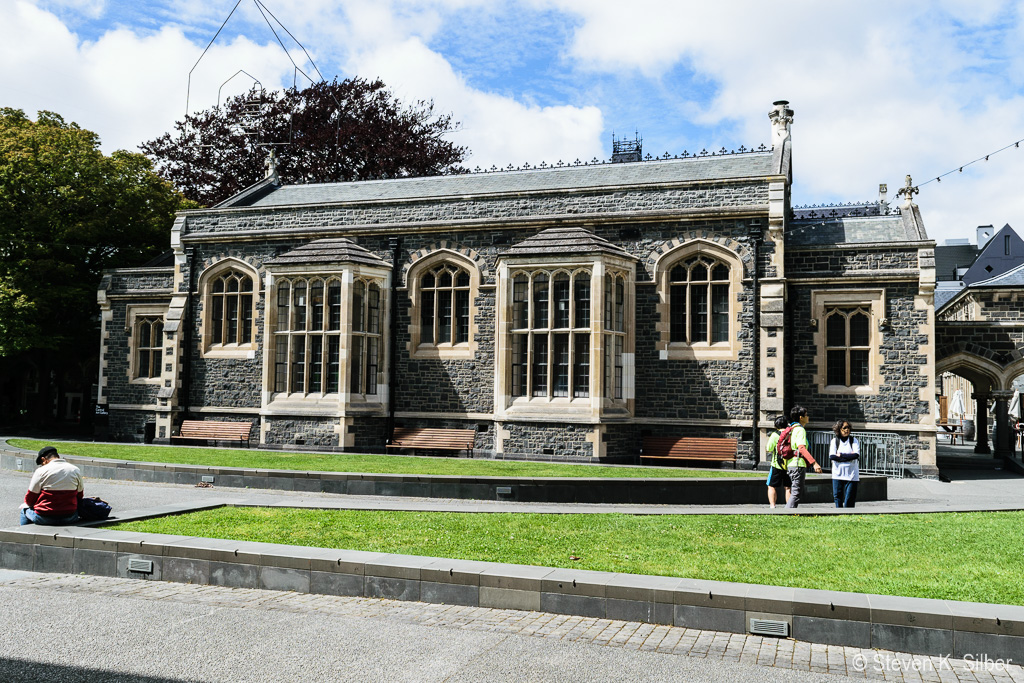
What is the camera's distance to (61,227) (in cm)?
2886

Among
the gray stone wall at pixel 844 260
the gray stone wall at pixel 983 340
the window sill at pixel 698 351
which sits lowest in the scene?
the window sill at pixel 698 351

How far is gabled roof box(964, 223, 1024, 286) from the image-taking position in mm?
63062

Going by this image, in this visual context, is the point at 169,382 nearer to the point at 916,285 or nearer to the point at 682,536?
the point at 682,536

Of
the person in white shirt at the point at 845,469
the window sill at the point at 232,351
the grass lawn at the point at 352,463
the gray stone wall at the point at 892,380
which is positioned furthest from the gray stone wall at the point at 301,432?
the person in white shirt at the point at 845,469

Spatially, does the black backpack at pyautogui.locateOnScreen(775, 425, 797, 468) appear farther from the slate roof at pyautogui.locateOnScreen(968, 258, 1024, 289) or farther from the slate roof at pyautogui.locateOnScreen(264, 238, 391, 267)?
the slate roof at pyautogui.locateOnScreen(264, 238, 391, 267)

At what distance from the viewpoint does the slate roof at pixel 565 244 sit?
20.2 meters

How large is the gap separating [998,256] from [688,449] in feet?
183

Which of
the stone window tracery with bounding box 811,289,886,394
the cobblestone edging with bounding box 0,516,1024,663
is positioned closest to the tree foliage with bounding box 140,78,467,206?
the stone window tracery with bounding box 811,289,886,394

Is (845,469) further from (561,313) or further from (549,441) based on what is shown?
(561,313)

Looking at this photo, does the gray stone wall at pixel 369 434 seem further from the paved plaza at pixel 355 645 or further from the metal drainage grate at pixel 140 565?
the paved plaza at pixel 355 645

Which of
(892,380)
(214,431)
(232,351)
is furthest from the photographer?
(232,351)

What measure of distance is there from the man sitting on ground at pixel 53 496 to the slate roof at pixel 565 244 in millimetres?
12826

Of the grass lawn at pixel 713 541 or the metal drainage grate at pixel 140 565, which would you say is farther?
the metal drainage grate at pixel 140 565

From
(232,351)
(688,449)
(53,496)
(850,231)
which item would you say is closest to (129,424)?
(232,351)
